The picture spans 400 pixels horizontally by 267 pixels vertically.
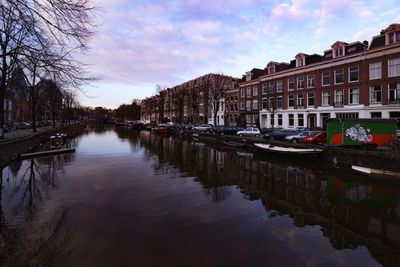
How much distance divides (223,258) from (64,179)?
38.3ft

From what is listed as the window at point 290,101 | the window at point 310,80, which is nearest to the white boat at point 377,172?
the window at point 310,80

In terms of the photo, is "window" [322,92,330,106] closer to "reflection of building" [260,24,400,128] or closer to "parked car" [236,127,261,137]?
"reflection of building" [260,24,400,128]

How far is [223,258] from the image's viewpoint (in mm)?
7027

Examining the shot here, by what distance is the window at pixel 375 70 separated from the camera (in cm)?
3738

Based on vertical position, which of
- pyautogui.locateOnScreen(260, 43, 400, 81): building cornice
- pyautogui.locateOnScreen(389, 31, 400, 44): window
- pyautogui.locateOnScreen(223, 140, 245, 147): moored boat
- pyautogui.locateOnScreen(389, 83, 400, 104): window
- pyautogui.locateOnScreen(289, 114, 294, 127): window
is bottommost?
pyautogui.locateOnScreen(223, 140, 245, 147): moored boat

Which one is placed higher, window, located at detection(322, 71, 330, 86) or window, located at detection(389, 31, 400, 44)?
window, located at detection(389, 31, 400, 44)

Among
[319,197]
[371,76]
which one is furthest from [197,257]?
[371,76]

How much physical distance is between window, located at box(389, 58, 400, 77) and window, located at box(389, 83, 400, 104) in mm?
1370

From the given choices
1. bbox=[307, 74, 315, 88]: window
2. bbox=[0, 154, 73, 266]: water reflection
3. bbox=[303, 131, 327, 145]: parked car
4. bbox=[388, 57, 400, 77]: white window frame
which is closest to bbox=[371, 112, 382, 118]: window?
bbox=[388, 57, 400, 77]: white window frame

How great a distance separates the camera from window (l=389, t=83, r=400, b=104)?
3522 centimetres

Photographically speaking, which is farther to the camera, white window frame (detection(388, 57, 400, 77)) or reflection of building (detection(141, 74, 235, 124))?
reflection of building (detection(141, 74, 235, 124))

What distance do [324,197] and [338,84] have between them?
115ft

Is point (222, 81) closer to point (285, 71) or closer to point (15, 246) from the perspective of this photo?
point (285, 71)

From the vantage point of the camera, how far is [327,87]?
44.4 meters
